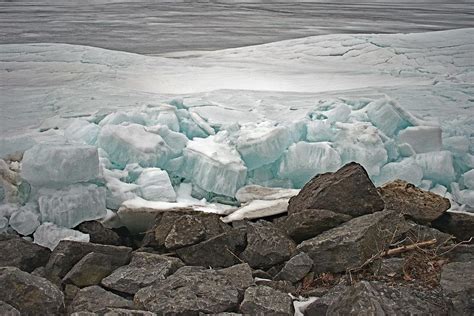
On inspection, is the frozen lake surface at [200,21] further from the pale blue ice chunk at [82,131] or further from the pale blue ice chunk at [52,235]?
the pale blue ice chunk at [52,235]

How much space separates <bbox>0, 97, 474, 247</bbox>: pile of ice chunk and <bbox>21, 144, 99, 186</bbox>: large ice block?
0.01m

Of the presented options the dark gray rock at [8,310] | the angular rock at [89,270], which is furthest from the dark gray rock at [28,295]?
the angular rock at [89,270]

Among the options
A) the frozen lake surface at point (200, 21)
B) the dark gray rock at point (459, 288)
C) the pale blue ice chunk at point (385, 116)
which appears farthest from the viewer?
the frozen lake surface at point (200, 21)

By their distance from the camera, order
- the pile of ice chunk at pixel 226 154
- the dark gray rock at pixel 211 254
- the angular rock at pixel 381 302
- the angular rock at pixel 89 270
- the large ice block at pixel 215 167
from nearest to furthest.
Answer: the angular rock at pixel 381 302
the angular rock at pixel 89 270
the dark gray rock at pixel 211 254
the pile of ice chunk at pixel 226 154
the large ice block at pixel 215 167

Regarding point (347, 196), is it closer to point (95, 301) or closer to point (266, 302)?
point (266, 302)

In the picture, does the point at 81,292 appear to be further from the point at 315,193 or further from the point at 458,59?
the point at 458,59

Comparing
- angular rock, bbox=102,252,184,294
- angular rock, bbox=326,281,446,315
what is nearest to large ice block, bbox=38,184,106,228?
angular rock, bbox=102,252,184,294

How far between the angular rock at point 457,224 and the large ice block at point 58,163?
89.4 inches

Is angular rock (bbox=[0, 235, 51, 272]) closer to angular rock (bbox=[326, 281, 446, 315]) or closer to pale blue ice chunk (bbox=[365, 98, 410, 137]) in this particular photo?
angular rock (bbox=[326, 281, 446, 315])

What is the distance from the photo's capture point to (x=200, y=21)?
18.0 feet

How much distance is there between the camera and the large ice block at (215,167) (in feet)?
16.2

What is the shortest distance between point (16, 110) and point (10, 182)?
0.57 m

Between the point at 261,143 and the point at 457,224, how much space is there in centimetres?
138

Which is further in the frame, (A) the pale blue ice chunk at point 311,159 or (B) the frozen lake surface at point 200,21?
(B) the frozen lake surface at point 200,21
